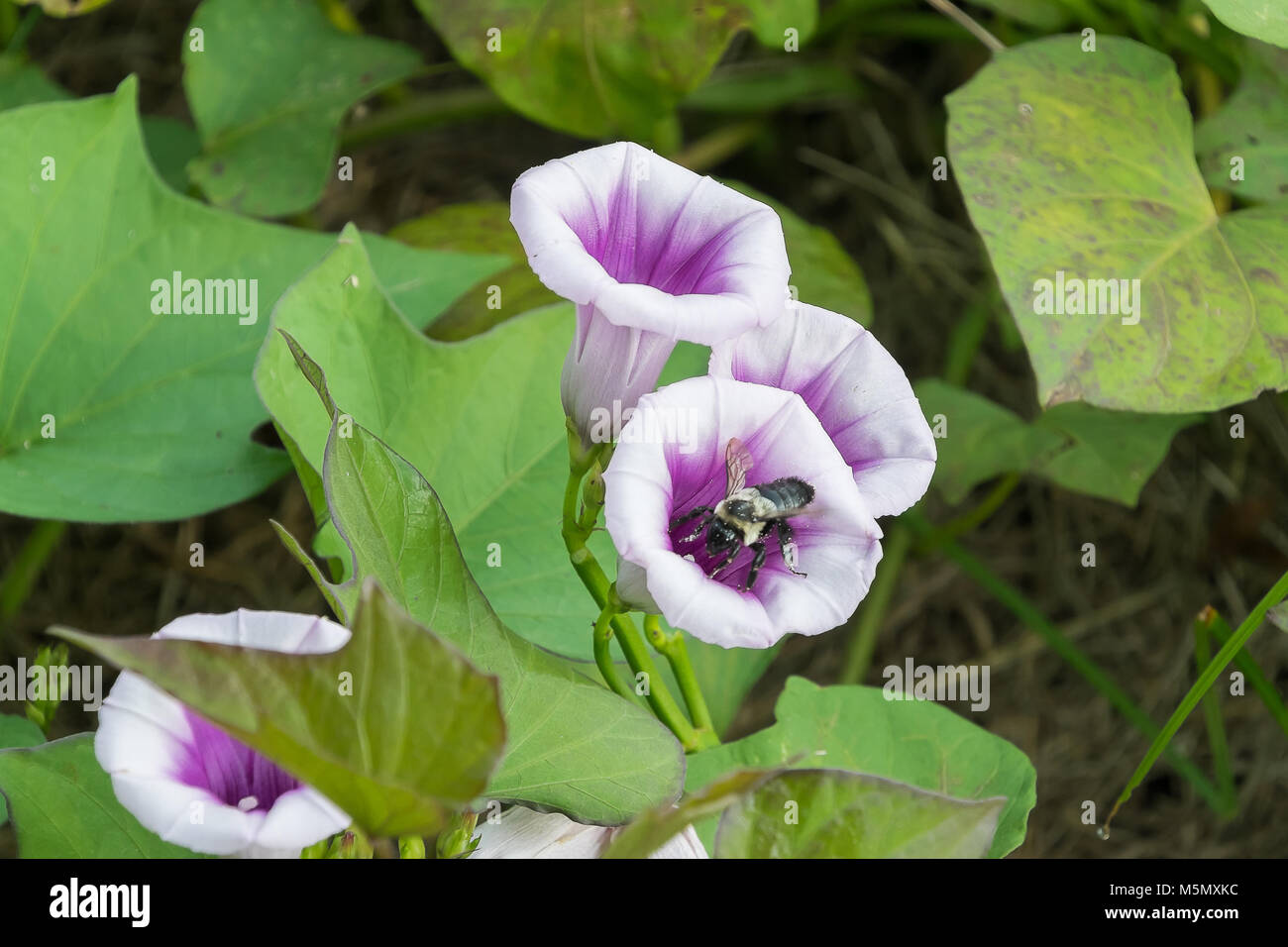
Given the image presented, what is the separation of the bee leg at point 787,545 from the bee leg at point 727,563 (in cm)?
3

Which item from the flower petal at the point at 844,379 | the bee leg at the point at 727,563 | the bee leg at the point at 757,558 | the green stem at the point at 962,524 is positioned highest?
the flower petal at the point at 844,379

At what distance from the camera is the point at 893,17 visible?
220cm

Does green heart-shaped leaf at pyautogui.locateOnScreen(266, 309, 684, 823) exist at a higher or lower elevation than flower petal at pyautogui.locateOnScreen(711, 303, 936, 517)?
lower

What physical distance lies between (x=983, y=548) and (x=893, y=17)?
96cm

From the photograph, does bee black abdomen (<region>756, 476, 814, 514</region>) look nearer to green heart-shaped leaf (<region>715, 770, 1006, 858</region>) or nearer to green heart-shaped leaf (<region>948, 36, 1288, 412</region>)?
green heart-shaped leaf (<region>715, 770, 1006, 858</region>)

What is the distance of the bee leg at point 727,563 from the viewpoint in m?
0.93

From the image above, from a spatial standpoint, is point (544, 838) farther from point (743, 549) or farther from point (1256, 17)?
point (1256, 17)

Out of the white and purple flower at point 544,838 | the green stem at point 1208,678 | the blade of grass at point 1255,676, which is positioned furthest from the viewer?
the blade of grass at point 1255,676

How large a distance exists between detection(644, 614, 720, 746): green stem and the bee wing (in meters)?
0.19

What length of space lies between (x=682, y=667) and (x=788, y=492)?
1.12ft

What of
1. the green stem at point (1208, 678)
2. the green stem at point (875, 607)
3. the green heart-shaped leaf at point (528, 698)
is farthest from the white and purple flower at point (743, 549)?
the green stem at point (875, 607)

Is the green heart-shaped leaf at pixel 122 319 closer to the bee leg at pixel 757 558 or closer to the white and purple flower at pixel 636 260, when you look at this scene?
the white and purple flower at pixel 636 260

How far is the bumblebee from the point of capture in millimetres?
896

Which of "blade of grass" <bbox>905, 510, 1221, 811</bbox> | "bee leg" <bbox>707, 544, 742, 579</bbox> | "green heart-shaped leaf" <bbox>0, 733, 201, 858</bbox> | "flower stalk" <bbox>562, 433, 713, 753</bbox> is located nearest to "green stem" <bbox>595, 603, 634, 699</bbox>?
"flower stalk" <bbox>562, 433, 713, 753</bbox>
